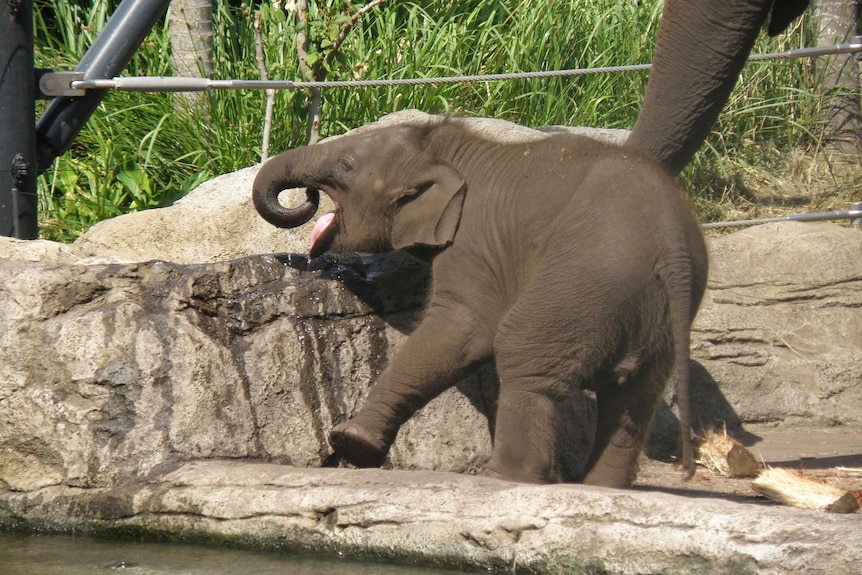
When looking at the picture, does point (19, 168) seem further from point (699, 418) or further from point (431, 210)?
point (699, 418)

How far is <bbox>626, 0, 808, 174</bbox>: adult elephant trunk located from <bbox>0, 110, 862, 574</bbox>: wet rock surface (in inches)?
45.3

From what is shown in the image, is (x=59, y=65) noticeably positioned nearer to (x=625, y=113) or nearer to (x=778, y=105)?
(x=625, y=113)

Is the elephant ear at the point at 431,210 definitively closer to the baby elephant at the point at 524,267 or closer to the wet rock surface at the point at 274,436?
the baby elephant at the point at 524,267

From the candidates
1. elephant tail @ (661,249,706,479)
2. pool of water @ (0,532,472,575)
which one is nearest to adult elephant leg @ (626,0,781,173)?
elephant tail @ (661,249,706,479)

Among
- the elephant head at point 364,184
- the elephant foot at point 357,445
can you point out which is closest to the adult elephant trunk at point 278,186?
the elephant head at point 364,184

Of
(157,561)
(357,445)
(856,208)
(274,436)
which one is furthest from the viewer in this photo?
(856,208)

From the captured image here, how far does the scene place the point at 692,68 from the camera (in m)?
4.86

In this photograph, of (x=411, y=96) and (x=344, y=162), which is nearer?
(x=344, y=162)

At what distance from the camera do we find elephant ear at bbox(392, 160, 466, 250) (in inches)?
192

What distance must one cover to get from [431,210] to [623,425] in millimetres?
1133

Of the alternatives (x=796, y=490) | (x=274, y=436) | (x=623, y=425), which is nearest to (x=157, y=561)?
(x=274, y=436)

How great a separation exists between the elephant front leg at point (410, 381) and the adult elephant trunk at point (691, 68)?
100 cm

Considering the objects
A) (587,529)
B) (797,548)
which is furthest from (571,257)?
(797,548)

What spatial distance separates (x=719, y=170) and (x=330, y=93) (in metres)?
3.41
